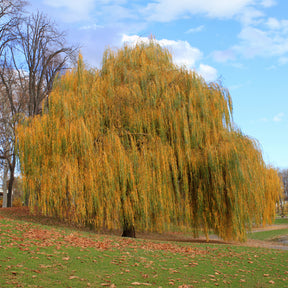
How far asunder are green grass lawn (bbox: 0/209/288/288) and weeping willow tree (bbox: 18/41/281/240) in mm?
1756

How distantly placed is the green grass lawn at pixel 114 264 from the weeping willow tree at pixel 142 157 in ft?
5.76

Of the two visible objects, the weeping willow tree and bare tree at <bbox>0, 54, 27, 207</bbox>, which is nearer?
the weeping willow tree

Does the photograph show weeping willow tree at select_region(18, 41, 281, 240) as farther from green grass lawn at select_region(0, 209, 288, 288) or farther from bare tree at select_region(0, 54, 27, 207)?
bare tree at select_region(0, 54, 27, 207)

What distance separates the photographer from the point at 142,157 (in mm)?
10500

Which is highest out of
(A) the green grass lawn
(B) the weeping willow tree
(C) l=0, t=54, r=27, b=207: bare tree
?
(C) l=0, t=54, r=27, b=207: bare tree

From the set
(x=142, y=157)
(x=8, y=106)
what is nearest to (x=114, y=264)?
(x=142, y=157)

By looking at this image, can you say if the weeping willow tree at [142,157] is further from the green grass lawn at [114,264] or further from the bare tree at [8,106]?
the bare tree at [8,106]

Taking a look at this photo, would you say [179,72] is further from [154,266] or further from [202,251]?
A: [154,266]

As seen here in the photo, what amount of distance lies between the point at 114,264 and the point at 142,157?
4.81 metres

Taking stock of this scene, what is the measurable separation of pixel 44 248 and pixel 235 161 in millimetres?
6965

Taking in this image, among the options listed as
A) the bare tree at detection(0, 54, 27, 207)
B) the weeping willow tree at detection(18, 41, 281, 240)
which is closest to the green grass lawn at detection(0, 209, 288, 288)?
the weeping willow tree at detection(18, 41, 281, 240)

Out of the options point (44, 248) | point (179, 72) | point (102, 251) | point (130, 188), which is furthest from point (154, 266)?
point (179, 72)

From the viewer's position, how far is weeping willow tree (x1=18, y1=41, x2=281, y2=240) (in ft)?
32.9

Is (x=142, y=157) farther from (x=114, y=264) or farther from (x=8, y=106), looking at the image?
(x=8, y=106)
